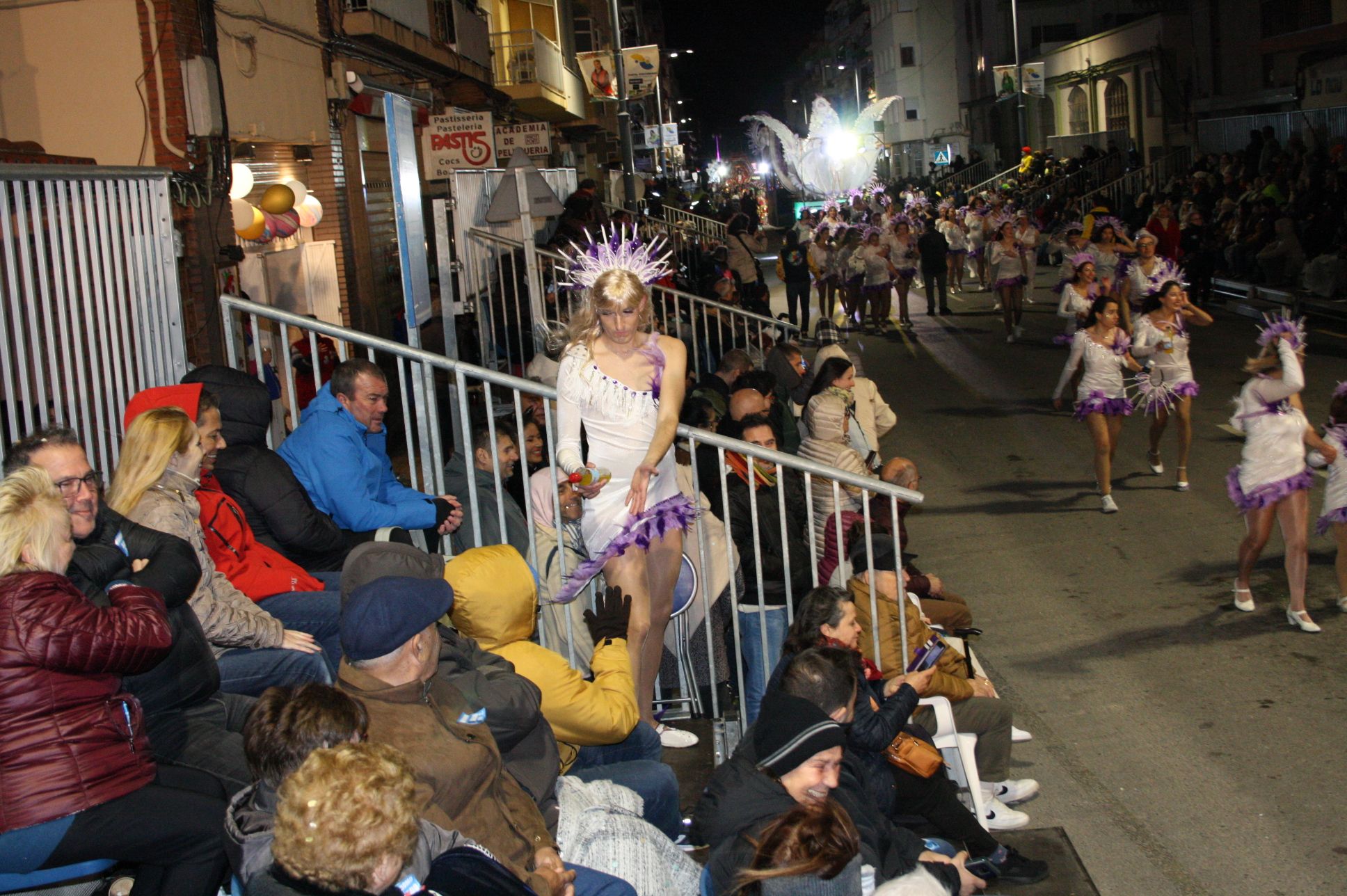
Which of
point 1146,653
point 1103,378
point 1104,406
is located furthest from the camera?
point 1103,378

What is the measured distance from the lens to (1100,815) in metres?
5.61

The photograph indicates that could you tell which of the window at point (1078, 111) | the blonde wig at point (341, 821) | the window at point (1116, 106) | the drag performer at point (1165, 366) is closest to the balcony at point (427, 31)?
the drag performer at point (1165, 366)

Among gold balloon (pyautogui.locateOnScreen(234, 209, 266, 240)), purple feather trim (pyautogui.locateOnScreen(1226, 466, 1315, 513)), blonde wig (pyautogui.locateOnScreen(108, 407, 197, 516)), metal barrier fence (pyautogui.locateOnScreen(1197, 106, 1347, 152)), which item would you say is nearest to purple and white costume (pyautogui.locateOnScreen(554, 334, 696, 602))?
blonde wig (pyautogui.locateOnScreen(108, 407, 197, 516))

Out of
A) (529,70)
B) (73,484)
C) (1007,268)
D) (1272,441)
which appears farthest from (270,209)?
(529,70)

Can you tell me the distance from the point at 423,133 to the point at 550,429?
9.55 metres

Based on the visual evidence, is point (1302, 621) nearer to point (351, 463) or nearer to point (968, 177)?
point (351, 463)

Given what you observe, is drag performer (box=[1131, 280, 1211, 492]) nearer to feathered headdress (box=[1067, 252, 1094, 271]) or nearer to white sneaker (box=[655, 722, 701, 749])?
feathered headdress (box=[1067, 252, 1094, 271])

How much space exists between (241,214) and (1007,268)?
39.6ft

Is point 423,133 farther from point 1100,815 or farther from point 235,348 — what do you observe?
point 1100,815

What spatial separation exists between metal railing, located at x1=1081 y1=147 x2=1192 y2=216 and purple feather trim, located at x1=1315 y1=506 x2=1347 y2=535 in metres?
27.5

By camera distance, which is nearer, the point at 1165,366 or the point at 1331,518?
the point at 1331,518

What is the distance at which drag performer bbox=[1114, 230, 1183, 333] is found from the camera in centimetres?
1409

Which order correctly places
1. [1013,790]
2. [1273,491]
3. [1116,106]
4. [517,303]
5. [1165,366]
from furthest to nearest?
[1116,106], [1165,366], [517,303], [1273,491], [1013,790]

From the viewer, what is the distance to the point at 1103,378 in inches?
409
